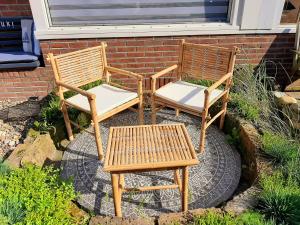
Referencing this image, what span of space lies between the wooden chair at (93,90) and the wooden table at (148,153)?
1.51 feet

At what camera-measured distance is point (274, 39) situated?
386cm

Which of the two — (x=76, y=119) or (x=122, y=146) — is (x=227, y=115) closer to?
(x=122, y=146)

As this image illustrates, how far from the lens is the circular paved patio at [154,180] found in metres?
2.54

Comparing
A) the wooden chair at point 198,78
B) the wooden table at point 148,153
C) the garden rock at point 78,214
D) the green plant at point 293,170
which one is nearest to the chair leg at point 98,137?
the wooden table at point 148,153

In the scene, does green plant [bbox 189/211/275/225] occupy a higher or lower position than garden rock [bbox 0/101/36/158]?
higher

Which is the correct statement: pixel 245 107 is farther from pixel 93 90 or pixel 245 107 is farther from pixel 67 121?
pixel 67 121

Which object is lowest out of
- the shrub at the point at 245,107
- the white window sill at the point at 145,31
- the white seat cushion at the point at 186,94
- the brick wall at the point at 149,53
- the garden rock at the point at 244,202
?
the garden rock at the point at 244,202

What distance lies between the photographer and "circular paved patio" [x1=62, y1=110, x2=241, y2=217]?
2.54m

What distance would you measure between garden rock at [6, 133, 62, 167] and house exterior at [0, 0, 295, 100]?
1351 mm

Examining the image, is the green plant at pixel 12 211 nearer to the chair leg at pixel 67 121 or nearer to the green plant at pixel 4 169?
the green plant at pixel 4 169

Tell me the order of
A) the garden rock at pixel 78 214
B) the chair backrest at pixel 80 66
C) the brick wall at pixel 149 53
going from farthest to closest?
1. the brick wall at pixel 149 53
2. the chair backrest at pixel 80 66
3. the garden rock at pixel 78 214

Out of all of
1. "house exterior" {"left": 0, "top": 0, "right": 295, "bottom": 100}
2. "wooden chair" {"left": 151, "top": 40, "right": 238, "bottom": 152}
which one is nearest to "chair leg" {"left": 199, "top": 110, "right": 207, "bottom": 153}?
"wooden chair" {"left": 151, "top": 40, "right": 238, "bottom": 152}

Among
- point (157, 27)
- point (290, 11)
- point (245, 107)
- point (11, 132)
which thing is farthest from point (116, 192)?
point (290, 11)

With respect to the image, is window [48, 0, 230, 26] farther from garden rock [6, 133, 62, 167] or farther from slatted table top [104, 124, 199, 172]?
slatted table top [104, 124, 199, 172]
